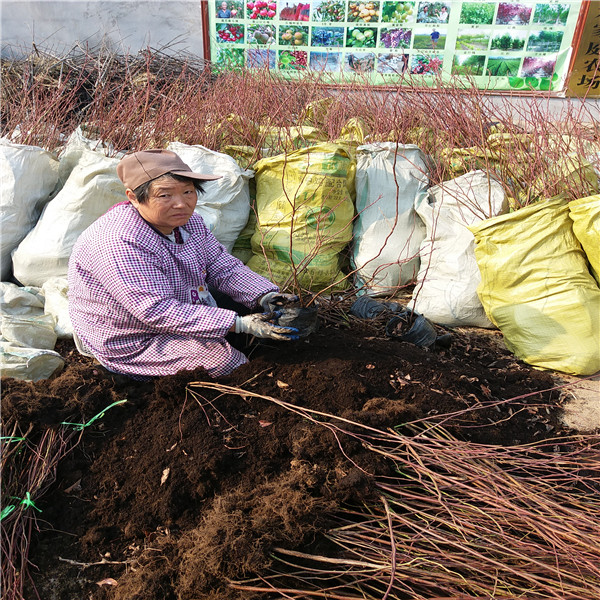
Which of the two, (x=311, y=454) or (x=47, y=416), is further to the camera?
(x=47, y=416)

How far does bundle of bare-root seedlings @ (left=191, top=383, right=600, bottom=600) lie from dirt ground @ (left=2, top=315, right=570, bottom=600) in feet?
0.19

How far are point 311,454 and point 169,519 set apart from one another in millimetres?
456

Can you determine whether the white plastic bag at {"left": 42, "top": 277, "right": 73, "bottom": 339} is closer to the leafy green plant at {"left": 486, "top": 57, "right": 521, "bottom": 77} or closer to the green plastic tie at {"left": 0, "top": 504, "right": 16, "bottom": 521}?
the green plastic tie at {"left": 0, "top": 504, "right": 16, "bottom": 521}

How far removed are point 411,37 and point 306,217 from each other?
11.7 ft

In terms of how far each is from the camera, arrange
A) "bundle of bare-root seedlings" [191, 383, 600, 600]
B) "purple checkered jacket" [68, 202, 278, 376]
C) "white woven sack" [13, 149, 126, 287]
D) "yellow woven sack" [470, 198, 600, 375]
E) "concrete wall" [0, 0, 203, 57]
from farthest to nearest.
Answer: "concrete wall" [0, 0, 203, 57] < "white woven sack" [13, 149, 126, 287] < "yellow woven sack" [470, 198, 600, 375] < "purple checkered jacket" [68, 202, 278, 376] < "bundle of bare-root seedlings" [191, 383, 600, 600]

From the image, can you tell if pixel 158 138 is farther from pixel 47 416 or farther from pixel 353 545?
pixel 353 545

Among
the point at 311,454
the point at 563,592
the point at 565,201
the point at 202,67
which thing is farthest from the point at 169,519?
the point at 202,67

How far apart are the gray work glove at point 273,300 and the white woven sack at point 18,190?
1.72 metres

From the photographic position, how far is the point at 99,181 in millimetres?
2723

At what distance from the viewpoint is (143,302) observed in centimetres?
174

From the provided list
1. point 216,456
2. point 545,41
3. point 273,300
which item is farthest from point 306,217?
point 545,41

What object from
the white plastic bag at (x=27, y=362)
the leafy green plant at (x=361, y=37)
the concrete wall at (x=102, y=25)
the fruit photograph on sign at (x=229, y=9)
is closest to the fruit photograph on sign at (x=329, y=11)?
the leafy green plant at (x=361, y=37)

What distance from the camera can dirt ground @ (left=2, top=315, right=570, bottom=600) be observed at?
1300 millimetres

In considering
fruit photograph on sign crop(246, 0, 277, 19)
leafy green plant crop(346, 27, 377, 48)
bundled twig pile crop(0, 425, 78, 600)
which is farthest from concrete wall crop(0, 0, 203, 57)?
bundled twig pile crop(0, 425, 78, 600)
